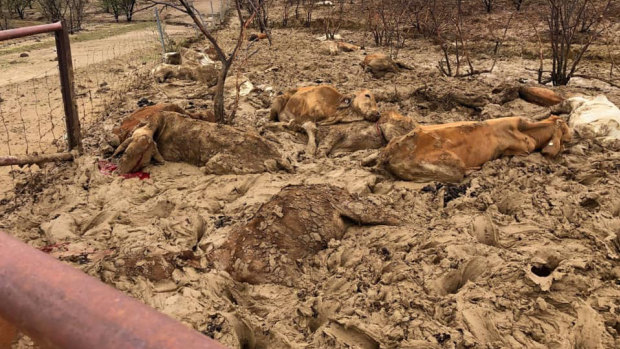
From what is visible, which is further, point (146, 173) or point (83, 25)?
point (83, 25)

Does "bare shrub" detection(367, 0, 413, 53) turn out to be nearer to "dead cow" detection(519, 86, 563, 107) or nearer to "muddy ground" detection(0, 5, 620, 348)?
"dead cow" detection(519, 86, 563, 107)

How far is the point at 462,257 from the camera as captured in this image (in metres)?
2.53

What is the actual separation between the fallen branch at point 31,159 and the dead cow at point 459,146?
9.61 feet

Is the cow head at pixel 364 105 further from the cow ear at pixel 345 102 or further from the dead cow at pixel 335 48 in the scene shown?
the dead cow at pixel 335 48

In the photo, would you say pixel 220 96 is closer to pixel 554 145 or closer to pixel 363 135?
pixel 363 135

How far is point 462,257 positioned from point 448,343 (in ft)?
2.25

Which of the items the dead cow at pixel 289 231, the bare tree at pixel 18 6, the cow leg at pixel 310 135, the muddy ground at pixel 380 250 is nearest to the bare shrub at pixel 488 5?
the muddy ground at pixel 380 250

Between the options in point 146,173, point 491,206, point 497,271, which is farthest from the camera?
point 146,173

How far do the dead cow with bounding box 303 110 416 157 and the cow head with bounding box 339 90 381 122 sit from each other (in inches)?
3.0

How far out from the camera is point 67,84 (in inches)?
154

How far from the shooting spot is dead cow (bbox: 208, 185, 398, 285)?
103 inches

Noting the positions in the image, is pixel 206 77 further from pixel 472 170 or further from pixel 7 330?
pixel 7 330

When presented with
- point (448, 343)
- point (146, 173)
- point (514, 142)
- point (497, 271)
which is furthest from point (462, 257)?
point (146, 173)

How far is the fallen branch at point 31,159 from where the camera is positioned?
343cm
